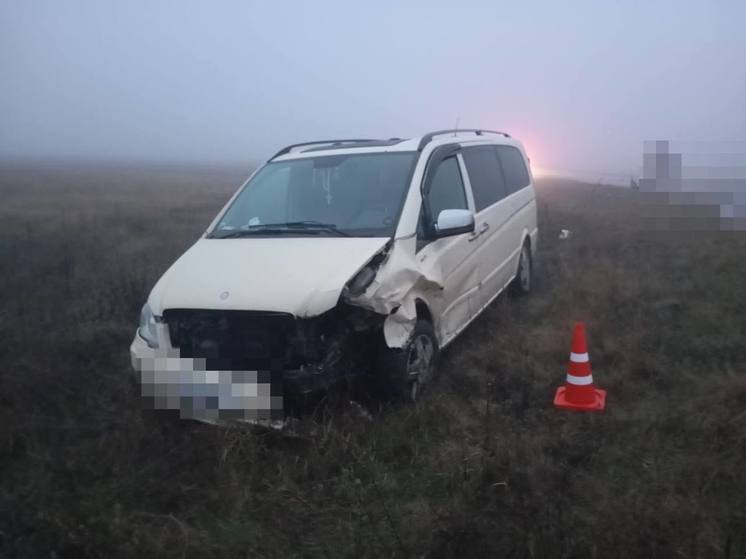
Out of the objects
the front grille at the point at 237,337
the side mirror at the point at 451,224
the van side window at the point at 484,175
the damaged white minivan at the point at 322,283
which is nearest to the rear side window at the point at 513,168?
the van side window at the point at 484,175

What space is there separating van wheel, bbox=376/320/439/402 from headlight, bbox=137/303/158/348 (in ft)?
4.42

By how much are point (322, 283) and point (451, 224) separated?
1.26 m

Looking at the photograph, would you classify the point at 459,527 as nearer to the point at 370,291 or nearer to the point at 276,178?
the point at 370,291

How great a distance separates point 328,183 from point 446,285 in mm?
1187

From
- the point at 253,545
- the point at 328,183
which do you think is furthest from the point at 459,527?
the point at 328,183

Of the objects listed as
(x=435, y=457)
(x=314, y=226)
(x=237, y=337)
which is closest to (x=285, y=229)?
(x=314, y=226)

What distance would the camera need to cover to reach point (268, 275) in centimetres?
399

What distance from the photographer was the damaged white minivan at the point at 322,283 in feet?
12.3

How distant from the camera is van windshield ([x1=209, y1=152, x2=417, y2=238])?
15.2ft

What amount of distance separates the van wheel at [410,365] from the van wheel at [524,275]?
2846 millimetres

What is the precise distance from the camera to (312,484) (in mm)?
3559

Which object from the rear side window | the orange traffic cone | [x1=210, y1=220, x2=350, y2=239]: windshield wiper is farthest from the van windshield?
the rear side window

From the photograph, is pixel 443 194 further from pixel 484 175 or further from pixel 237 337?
pixel 237 337

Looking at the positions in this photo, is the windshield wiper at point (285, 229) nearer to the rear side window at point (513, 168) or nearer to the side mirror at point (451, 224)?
the side mirror at point (451, 224)
